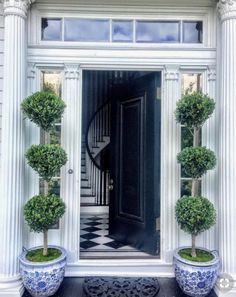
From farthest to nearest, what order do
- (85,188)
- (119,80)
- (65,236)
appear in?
1. (85,188)
2. (119,80)
3. (65,236)

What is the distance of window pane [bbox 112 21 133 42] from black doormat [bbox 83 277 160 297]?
2.71 metres

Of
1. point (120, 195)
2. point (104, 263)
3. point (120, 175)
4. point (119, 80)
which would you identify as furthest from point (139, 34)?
point (104, 263)

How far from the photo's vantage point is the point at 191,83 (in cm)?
329

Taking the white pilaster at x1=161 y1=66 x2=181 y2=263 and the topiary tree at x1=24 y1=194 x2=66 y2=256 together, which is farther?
the white pilaster at x1=161 y1=66 x2=181 y2=263

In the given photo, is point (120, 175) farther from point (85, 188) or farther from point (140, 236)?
point (85, 188)

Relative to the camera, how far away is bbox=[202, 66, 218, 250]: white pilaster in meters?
3.17

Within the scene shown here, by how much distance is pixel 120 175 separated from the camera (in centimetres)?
391

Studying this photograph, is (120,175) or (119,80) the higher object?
(119,80)

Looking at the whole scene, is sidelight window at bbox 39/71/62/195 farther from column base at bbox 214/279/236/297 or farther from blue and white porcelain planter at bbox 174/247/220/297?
column base at bbox 214/279/236/297

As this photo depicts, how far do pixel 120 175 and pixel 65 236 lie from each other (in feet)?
3.81

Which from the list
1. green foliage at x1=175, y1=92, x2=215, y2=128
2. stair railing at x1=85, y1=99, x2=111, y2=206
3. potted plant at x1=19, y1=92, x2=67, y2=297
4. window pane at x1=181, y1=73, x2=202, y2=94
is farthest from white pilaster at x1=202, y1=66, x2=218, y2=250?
stair railing at x1=85, y1=99, x2=111, y2=206

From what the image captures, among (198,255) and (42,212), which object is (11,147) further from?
(198,255)

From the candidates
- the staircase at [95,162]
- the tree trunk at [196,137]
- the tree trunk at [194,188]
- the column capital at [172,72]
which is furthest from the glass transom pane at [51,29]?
the staircase at [95,162]

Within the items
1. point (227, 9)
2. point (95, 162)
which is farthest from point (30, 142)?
point (95, 162)
